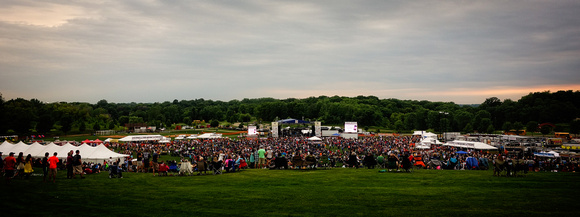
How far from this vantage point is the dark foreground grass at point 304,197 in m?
9.46

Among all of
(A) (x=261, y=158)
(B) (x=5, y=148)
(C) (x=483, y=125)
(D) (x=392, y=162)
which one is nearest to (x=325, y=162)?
(A) (x=261, y=158)

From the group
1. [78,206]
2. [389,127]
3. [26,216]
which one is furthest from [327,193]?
[389,127]

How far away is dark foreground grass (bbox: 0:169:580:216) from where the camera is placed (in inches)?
372

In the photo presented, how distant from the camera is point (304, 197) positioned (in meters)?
11.3

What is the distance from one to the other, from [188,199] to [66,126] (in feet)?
295

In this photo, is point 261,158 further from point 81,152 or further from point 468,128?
point 468,128

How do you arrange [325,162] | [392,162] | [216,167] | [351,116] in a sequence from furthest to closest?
[351,116]
[325,162]
[216,167]
[392,162]

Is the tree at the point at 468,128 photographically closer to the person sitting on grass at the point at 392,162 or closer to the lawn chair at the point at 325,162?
the lawn chair at the point at 325,162

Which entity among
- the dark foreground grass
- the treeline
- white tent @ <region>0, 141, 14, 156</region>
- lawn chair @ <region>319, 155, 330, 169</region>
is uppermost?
the treeline

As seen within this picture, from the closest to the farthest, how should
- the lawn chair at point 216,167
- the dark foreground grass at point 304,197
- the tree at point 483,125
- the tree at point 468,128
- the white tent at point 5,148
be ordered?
the dark foreground grass at point 304,197 < the lawn chair at point 216,167 < the white tent at point 5,148 < the tree at point 468,128 < the tree at point 483,125

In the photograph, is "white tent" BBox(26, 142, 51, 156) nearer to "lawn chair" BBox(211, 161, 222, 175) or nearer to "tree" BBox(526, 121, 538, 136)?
"lawn chair" BBox(211, 161, 222, 175)

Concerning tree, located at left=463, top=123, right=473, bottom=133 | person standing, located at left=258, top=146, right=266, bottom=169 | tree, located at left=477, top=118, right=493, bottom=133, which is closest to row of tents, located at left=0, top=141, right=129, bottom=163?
person standing, located at left=258, top=146, right=266, bottom=169

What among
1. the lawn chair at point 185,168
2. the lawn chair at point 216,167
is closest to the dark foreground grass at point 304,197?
the lawn chair at point 185,168

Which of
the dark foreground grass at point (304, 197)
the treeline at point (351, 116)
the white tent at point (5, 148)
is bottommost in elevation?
the dark foreground grass at point (304, 197)
